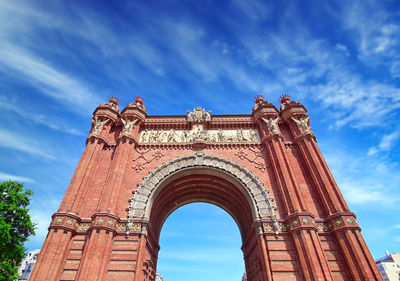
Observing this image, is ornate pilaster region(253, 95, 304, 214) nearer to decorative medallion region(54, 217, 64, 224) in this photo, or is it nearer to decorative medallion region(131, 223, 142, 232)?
decorative medallion region(131, 223, 142, 232)

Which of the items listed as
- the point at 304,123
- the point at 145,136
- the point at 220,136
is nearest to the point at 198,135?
the point at 220,136

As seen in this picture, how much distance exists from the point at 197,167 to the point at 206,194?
13.6ft

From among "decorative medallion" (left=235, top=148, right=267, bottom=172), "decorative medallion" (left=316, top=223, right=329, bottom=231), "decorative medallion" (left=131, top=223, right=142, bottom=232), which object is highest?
"decorative medallion" (left=235, top=148, right=267, bottom=172)

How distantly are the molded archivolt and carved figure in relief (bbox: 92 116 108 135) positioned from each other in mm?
5856

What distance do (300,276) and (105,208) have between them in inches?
467

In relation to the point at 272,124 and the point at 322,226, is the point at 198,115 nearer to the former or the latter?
the point at 272,124

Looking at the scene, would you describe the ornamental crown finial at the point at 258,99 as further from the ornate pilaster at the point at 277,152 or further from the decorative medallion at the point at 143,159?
the decorative medallion at the point at 143,159

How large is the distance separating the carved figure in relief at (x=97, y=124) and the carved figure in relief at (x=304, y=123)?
15.9 meters

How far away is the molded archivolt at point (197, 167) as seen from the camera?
14.4 meters

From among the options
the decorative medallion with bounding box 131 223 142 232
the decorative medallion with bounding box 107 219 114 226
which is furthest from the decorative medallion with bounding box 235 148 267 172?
the decorative medallion with bounding box 107 219 114 226

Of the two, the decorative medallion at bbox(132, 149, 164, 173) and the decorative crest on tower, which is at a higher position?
the decorative crest on tower

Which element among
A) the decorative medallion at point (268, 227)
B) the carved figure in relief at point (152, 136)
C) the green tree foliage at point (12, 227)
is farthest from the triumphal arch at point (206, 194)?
the green tree foliage at point (12, 227)

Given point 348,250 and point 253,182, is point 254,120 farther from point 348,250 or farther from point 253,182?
point 348,250

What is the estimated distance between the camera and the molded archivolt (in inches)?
566
